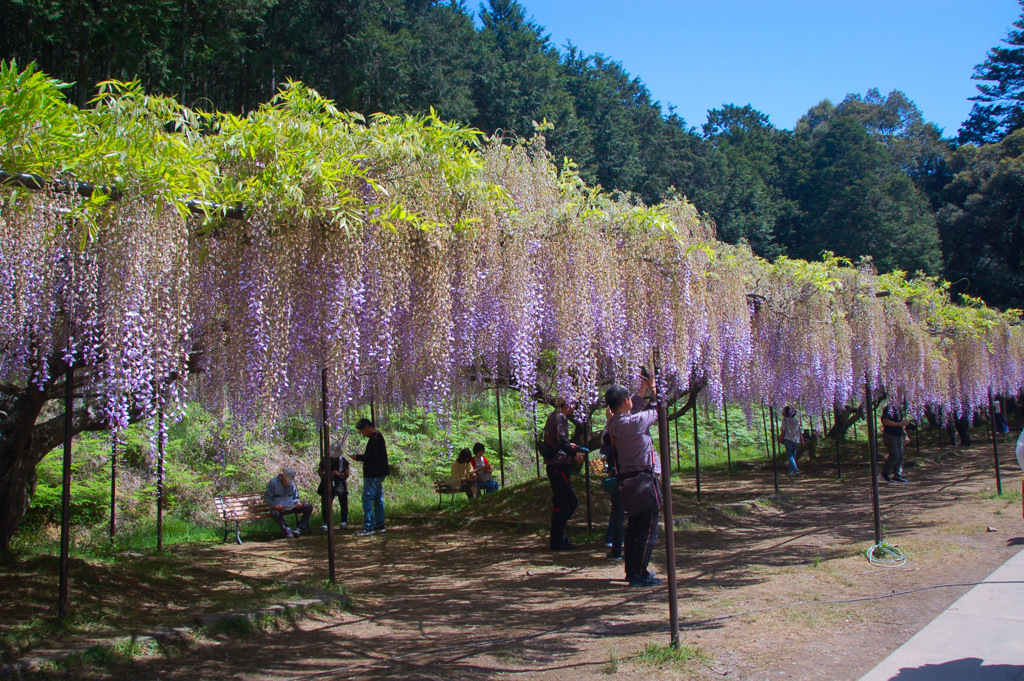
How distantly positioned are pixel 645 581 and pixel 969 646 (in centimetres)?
252

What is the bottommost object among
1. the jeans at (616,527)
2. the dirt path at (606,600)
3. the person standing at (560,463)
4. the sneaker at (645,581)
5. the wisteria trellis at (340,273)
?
the dirt path at (606,600)

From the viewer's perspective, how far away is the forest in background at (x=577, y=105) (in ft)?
55.6

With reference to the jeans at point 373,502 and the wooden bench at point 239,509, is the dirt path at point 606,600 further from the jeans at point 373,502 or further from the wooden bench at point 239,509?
the wooden bench at point 239,509

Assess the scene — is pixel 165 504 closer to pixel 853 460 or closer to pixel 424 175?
pixel 424 175

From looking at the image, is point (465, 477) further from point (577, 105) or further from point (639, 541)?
point (577, 105)

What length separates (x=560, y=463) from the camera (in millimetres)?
8078

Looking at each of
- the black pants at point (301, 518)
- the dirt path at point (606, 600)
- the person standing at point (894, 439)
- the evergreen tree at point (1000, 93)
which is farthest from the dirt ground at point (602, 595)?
the evergreen tree at point (1000, 93)

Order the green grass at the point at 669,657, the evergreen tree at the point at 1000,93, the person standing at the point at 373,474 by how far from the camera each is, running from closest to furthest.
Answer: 1. the green grass at the point at 669,657
2. the person standing at the point at 373,474
3. the evergreen tree at the point at 1000,93

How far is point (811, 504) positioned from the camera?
12469 millimetres

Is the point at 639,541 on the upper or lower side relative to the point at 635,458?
lower

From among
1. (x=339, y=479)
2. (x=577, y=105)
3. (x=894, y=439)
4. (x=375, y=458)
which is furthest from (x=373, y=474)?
(x=577, y=105)

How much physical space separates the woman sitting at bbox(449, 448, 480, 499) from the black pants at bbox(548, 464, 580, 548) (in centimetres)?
425

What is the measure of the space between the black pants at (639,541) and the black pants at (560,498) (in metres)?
1.87

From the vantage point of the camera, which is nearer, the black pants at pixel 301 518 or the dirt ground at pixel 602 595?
the dirt ground at pixel 602 595
